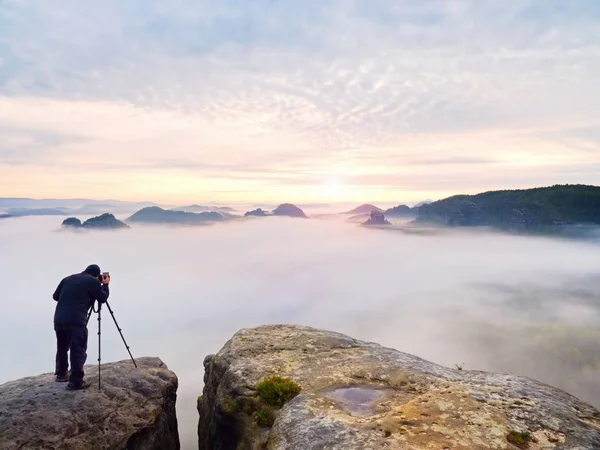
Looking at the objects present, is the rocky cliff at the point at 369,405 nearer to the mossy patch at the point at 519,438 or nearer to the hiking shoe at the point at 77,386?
the mossy patch at the point at 519,438

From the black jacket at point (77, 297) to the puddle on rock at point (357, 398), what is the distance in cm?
1110

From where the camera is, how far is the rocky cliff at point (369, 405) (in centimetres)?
1150

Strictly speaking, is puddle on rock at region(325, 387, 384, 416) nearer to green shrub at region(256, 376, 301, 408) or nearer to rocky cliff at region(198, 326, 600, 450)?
rocky cliff at region(198, 326, 600, 450)

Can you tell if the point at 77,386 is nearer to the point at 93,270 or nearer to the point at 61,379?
the point at 61,379

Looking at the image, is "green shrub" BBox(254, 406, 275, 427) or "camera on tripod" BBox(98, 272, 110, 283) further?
"camera on tripod" BBox(98, 272, 110, 283)

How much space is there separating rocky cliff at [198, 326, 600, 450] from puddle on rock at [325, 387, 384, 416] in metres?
0.04

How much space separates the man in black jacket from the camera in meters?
17.2


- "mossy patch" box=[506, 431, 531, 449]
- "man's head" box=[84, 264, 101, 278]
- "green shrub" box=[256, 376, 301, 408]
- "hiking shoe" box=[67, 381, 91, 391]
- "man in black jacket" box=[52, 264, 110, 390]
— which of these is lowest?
"hiking shoe" box=[67, 381, 91, 391]

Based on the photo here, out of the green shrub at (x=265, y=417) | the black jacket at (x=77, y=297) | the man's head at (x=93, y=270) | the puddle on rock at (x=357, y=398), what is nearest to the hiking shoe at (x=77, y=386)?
the black jacket at (x=77, y=297)

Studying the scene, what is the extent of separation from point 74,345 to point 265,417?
921 cm

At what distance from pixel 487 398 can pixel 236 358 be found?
11.3 metres

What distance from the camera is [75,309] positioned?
1720cm

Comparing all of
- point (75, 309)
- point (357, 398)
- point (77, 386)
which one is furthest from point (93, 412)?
point (357, 398)

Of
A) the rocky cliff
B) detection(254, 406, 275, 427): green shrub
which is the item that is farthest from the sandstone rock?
detection(254, 406, 275, 427): green shrub
